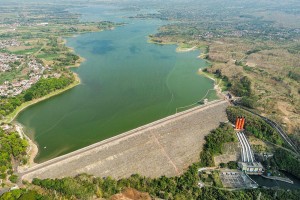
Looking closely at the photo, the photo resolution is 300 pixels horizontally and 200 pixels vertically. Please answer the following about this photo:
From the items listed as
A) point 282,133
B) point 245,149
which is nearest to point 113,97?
point 245,149

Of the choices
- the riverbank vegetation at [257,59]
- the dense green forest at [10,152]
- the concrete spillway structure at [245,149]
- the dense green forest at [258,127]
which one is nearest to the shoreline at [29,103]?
the dense green forest at [10,152]

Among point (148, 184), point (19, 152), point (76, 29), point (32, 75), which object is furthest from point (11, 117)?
A: point (76, 29)

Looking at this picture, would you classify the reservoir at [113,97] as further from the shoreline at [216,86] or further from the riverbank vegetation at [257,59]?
the riverbank vegetation at [257,59]

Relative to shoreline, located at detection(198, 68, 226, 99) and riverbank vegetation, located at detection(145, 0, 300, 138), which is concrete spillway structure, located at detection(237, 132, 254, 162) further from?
shoreline, located at detection(198, 68, 226, 99)

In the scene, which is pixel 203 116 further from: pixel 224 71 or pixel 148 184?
pixel 224 71

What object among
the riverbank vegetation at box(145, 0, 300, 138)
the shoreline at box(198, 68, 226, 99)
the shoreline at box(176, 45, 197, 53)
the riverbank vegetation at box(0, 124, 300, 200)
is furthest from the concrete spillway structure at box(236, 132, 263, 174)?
the shoreline at box(176, 45, 197, 53)
